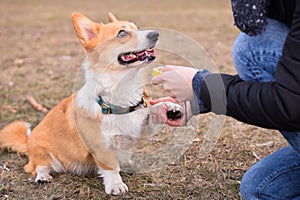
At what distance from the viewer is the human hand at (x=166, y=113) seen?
6.47 ft

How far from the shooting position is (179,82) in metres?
1.71

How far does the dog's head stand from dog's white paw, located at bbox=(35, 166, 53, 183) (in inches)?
30.6

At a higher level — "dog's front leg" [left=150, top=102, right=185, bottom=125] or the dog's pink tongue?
the dog's pink tongue

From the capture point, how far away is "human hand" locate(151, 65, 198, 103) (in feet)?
5.55

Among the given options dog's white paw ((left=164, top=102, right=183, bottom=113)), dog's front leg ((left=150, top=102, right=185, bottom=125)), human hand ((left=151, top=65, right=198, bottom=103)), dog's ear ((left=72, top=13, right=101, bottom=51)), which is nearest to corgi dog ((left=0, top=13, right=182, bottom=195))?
dog's ear ((left=72, top=13, right=101, bottom=51))

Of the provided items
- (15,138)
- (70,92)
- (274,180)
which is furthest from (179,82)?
(70,92)

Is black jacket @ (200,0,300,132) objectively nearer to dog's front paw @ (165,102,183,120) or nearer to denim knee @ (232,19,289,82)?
denim knee @ (232,19,289,82)

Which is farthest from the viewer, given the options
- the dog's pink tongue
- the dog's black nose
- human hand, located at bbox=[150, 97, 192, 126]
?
the dog's pink tongue

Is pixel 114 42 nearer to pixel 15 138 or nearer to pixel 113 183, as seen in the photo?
pixel 113 183

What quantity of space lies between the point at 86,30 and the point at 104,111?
1.70 feet

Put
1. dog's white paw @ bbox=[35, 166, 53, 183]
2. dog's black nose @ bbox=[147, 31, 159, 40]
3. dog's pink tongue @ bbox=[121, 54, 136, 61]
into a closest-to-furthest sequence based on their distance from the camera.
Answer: dog's black nose @ bbox=[147, 31, 159, 40]
dog's pink tongue @ bbox=[121, 54, 136, 61]
dog's white paw @ bbox=[35, 166, 53, 183]

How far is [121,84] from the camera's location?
266 cm

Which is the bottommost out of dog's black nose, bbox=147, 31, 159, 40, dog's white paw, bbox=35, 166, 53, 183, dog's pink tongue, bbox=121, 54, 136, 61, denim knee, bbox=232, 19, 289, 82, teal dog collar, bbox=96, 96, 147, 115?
dog's white paw, bbox=35, 166, 53, 183

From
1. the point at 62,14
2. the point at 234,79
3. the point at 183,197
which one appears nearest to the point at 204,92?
the point at 234,79
